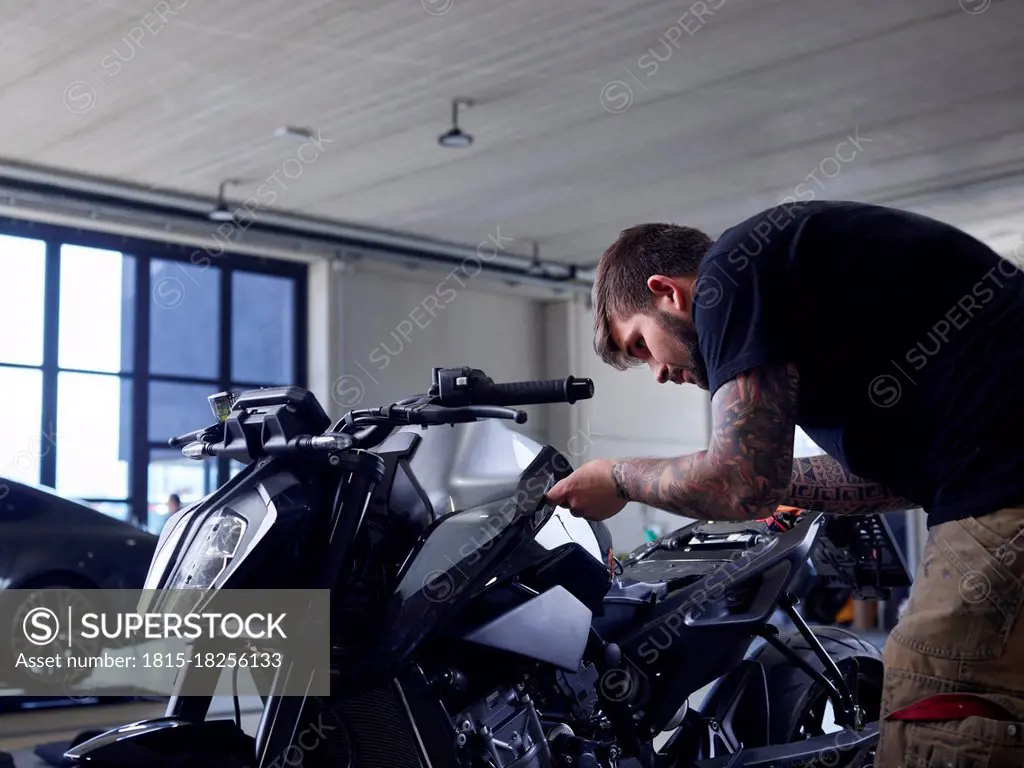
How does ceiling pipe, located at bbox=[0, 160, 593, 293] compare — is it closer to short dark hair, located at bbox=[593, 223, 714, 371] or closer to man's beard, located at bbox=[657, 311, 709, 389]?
short dark hair, located at bbox=[593, 223, 714, 371]

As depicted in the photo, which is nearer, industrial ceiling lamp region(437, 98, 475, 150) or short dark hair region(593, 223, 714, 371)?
short dark hair region(593, 223, 714, 371)

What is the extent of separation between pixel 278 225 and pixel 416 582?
399 inches

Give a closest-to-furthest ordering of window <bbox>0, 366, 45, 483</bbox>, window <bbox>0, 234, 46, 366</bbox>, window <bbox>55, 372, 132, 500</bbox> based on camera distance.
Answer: window <bbox>0, 366, 45, 483</bbox>, window <bbox>0, 234, 46, 366</bbox>, window <bbox>55, 372, 132, 500</bbox>

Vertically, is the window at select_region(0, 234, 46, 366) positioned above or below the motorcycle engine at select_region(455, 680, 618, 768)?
above

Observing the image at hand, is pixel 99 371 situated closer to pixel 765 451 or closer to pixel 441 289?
pixel 441 289

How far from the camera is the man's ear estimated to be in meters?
1.79

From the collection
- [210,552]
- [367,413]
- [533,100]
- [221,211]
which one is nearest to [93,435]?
[221,211]

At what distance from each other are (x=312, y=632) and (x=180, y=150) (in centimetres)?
833

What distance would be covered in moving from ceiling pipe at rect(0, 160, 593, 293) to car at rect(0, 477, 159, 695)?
4878 mm

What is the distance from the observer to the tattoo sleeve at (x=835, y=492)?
6.84 feet

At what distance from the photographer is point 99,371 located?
36.8 feet

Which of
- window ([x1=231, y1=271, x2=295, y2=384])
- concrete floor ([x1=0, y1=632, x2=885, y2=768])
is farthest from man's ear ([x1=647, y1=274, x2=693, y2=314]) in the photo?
window ([x1=231, y1=271, x2=295, y2=384])

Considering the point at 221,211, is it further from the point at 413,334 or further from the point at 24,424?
the point at 413,334

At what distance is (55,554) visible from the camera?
18.9ft
